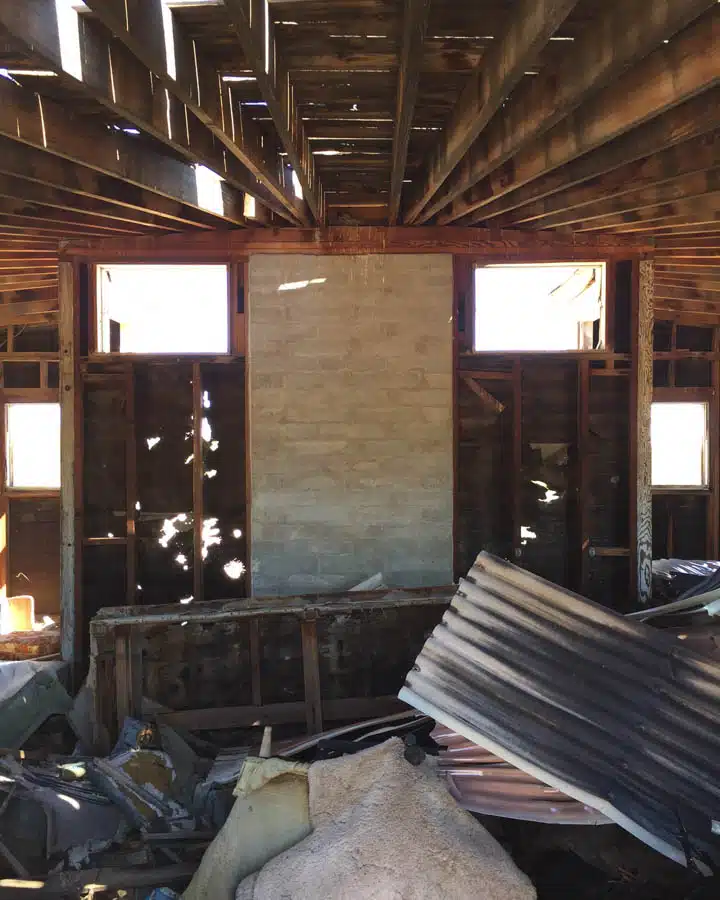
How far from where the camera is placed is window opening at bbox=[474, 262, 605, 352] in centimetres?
509

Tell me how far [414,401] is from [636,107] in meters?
2.78

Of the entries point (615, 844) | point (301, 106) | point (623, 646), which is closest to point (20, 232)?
point (301, 106)

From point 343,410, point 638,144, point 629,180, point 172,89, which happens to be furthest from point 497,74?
point 343,410

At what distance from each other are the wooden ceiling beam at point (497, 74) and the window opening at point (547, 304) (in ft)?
5.91

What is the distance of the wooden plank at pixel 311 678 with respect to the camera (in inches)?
162

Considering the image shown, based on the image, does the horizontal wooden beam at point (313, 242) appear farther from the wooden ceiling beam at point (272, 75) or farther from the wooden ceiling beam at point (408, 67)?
the wooden ceiling beam at point (408, 67)

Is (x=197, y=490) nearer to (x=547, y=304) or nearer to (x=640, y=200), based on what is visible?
(x=640, y=200)

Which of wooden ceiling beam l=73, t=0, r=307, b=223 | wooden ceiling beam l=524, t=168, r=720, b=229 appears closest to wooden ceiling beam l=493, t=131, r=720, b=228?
wooden ceiling beam l=524, t=168, r=720, b=229

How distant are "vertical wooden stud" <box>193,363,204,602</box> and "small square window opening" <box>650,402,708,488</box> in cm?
703

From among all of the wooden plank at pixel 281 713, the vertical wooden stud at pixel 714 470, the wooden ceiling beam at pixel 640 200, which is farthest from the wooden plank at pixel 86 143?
the vertical wooden stud at pixel 714 470

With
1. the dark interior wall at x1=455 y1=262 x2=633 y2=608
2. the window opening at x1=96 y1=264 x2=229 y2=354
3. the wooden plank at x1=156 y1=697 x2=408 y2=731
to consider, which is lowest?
the wooden plank at x1=156 y1=697 x2=408 y2=731

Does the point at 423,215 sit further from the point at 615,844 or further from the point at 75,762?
the point at 75,762

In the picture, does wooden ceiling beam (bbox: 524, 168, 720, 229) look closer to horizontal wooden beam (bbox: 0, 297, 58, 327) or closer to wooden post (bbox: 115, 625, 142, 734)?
wooden post (bbox: 115, 625, 142, 734)

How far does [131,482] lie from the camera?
488 centimetres
